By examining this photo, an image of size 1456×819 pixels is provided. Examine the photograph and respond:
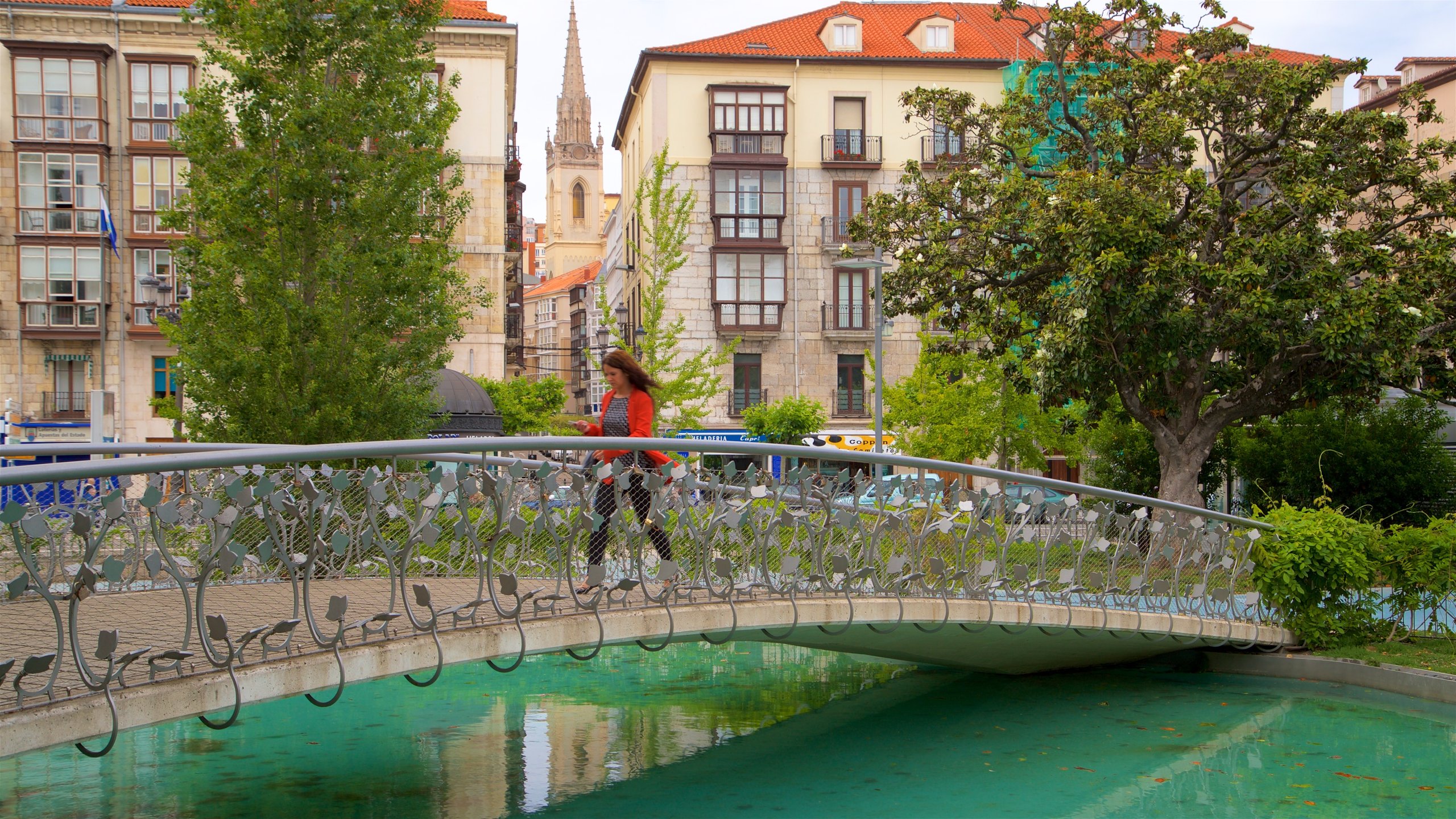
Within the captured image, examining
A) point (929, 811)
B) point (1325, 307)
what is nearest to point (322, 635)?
point (929, 811)

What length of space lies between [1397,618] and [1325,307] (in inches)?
228

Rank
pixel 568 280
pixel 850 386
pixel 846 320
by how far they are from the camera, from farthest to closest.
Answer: pixel 568 280 → pixel 846 320 → pixel 850 386

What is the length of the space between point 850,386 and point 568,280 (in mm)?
81948

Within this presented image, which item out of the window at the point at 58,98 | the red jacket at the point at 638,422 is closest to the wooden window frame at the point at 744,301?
the window at the point at 58,98

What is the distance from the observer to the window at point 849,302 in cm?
4506

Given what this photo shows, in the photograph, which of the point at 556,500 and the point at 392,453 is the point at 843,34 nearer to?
the point at 556,500

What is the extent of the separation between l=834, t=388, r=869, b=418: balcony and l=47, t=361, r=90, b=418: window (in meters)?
23.3

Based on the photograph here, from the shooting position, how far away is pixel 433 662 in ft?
23.4

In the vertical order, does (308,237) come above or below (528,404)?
above

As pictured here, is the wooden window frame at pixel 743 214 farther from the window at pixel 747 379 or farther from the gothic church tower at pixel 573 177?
the gothic church tower at pixel 573 177

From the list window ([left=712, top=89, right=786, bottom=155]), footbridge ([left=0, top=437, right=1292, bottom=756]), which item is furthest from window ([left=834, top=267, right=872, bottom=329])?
footbridge ([left=0, top=437, right=1292, bottom=756])

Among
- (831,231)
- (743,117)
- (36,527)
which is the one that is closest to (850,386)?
(831,231)

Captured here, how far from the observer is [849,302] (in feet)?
148

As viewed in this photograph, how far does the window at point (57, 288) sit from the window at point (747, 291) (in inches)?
757
